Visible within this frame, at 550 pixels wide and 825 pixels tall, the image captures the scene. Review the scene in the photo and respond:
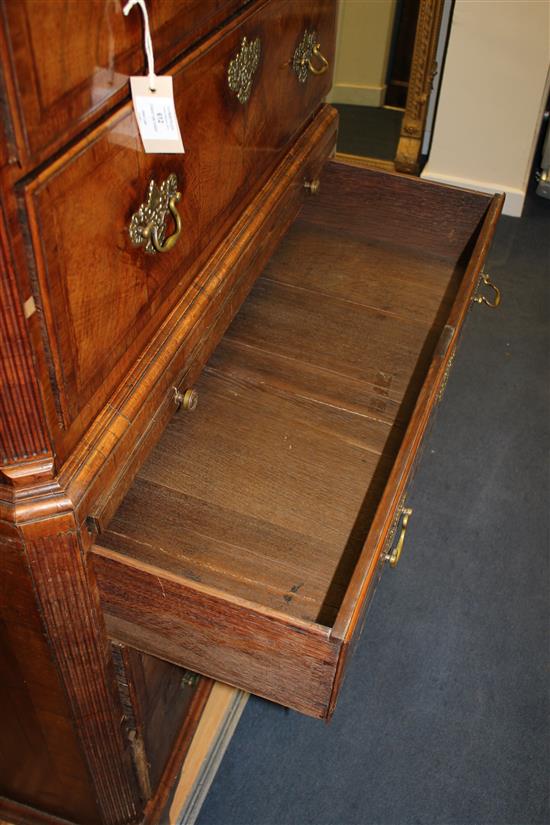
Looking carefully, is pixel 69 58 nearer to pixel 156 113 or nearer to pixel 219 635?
pixel 156 113

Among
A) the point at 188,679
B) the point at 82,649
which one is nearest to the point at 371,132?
the point at 188,679

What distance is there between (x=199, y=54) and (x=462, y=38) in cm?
218

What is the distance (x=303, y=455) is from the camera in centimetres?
112

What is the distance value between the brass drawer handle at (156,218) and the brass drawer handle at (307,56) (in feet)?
1.63

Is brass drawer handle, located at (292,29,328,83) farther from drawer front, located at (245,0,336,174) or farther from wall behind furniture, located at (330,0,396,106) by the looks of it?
wall behind furniture, located at (330,0,396,106)

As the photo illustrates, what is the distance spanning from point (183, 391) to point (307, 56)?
0.64 meters

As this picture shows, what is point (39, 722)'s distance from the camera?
1.17m

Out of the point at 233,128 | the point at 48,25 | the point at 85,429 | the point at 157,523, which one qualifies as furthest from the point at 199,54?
the point at 157,523

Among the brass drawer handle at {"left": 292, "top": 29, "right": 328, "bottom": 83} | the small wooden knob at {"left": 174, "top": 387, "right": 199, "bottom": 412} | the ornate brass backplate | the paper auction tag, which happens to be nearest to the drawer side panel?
the small wooden knob at {"left": 174, "top": 387, "right": 199, "bottom": 412}

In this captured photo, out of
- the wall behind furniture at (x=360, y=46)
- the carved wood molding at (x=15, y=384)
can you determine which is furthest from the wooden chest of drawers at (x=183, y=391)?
the wall behind furniture at (x=360, y=46)

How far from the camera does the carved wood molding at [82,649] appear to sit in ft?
2.89

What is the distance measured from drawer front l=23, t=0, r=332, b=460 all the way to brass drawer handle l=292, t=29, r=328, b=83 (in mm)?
193

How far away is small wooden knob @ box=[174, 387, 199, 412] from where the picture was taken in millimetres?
1096

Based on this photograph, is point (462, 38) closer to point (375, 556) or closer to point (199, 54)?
point (199, 54)
